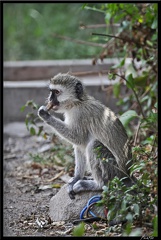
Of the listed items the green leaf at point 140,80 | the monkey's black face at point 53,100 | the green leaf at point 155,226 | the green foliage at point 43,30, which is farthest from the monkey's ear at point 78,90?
the green foliage at point 43,30

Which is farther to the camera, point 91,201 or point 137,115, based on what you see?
point 137,115

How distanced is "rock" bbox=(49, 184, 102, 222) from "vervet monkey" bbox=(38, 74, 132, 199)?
6 cm

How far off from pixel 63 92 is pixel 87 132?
53 cm

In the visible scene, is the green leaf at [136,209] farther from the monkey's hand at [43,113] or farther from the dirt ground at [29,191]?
the monkey's hand at [43,113]

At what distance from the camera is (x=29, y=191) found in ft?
23.7

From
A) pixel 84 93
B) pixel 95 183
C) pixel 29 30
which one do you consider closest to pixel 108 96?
pixel 84 93

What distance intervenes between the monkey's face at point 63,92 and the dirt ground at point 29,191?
117 cm

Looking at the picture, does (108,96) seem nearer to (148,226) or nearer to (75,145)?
(75,145)

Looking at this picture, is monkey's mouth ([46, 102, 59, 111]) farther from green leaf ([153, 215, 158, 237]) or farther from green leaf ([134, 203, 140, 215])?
green leaf ([153, 215, 158, 237])

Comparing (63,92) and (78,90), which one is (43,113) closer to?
(63,92)

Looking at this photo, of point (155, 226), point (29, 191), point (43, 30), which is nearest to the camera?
point (155, 226)

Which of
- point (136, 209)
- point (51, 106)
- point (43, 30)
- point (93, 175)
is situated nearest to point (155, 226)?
point (136, 209)

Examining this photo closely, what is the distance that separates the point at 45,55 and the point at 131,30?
248 inches

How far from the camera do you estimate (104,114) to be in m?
6.34
